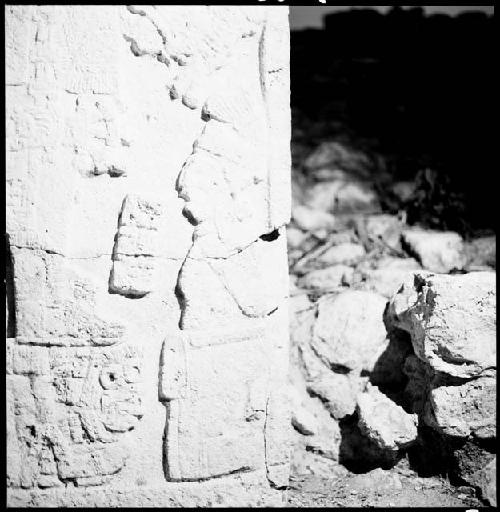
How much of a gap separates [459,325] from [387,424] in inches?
17.2

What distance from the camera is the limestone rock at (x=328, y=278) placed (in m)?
2.73

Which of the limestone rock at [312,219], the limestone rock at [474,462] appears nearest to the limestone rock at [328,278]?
the limestone rock at [312,219]

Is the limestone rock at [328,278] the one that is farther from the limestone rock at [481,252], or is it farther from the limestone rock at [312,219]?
the limestone rock at [481,252]

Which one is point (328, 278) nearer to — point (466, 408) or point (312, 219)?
point (312, 219)

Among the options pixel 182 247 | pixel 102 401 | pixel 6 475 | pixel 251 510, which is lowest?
pixel 251 510

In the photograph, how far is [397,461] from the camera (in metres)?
2.22

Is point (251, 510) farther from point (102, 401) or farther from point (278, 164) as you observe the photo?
point (278, 164)

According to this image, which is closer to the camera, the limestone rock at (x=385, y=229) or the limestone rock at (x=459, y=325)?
the limestone rock at (x=459, y=325)

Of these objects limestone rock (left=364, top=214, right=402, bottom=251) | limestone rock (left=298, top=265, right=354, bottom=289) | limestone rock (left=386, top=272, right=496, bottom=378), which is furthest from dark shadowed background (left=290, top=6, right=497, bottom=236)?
limestone rock (left=386, top=272, right=496, bottom=378)

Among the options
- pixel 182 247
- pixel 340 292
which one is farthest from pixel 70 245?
pixel 340 292

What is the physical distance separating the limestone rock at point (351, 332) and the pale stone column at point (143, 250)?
1.53 ft

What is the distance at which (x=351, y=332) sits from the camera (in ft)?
7.93

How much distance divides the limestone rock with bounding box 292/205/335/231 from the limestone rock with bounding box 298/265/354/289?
31cm

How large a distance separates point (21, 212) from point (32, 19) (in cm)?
61
